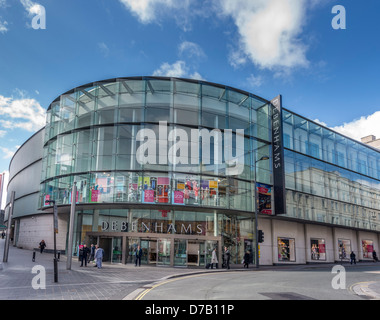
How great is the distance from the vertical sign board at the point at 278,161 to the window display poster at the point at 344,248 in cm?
1536

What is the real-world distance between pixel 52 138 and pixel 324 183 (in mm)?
30363

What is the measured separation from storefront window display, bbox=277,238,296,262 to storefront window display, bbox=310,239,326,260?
3677 mm

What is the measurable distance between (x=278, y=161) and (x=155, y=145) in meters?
12.2

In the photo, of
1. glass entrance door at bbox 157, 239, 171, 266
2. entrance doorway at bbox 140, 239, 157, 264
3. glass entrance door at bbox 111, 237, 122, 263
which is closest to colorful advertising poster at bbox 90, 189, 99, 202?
glass entrance door at bbox 111, 237, 122, 263

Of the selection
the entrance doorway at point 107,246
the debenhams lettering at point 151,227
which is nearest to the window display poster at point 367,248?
the debenhams lettering at point 151,227

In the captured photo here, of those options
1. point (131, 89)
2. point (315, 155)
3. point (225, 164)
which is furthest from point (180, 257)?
point (315, 155)

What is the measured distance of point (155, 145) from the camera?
2811cm

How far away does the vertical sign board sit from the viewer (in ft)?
104

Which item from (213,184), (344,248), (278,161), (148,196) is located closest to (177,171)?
(148,196)

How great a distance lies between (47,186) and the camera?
32094 mm

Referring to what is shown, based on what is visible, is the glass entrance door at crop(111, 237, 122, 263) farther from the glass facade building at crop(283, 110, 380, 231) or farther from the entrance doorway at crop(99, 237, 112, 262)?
the glass facade building at crop(283, 110, 380, 231)

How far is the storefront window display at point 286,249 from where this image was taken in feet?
112

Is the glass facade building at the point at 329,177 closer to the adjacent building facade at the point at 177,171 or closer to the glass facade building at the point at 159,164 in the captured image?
the adjacent building facade at the point at 177,171
